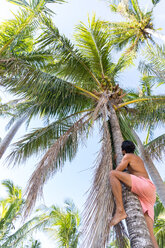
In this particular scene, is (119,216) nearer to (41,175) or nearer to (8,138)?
(41,175)

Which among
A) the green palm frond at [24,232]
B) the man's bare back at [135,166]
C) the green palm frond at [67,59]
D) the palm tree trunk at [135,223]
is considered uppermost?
the green palm frond at [67,59]

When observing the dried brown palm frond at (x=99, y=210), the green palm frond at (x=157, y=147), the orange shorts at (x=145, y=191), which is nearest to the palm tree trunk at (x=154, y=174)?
the green palm frond at (x=157, y=147)

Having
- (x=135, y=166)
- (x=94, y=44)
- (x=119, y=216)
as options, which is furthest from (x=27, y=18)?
(x=119, y=216)

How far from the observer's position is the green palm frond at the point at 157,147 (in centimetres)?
600

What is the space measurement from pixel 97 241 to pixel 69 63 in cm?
495

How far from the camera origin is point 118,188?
2492 mm

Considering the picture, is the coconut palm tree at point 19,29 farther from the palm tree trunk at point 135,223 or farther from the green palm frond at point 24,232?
the green palm frond at point 24,232

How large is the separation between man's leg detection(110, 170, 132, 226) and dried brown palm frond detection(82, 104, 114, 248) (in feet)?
0.21

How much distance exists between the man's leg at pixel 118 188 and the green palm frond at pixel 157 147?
3.83 metres

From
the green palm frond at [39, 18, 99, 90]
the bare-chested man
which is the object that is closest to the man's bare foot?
the bare-chested man

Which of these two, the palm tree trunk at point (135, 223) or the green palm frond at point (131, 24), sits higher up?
the green palm frond at point (131, 24)

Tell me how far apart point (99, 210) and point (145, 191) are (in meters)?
0.64

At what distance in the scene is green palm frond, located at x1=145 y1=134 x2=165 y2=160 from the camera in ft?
19.7

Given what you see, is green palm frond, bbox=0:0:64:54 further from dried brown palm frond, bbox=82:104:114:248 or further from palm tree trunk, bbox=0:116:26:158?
dried brown palm frond, bbox=82:104:114:248
